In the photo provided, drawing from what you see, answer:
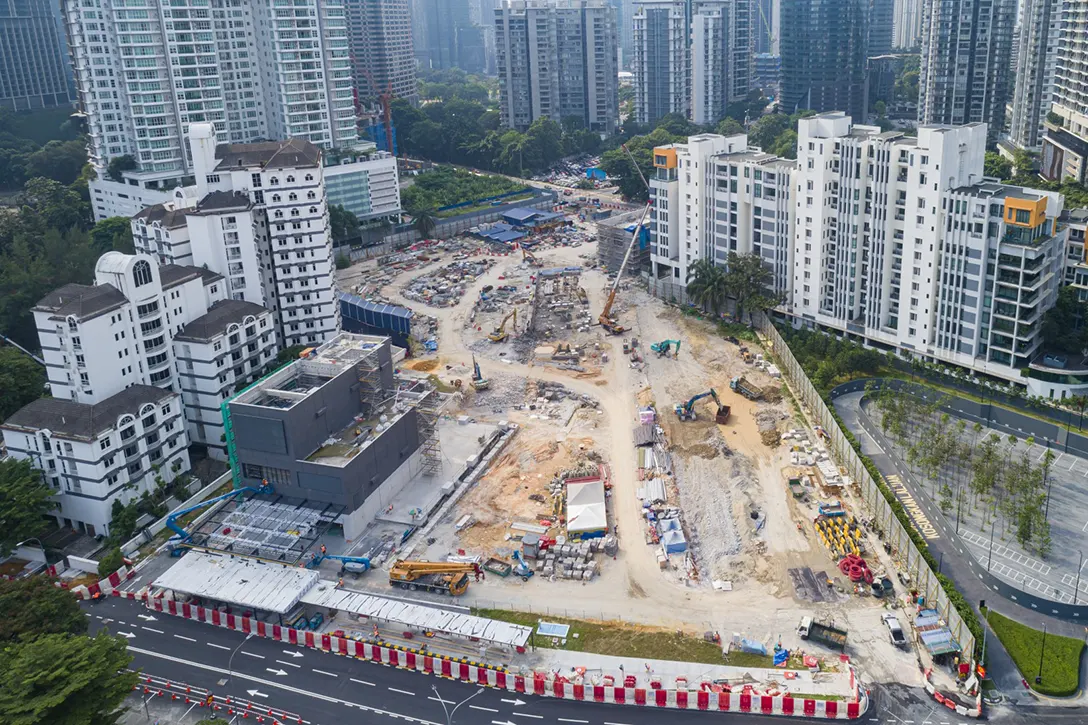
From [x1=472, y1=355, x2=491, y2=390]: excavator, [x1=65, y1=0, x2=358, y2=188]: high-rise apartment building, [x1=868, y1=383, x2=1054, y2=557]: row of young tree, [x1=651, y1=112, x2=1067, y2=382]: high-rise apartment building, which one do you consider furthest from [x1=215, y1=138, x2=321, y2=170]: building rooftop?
[x1=868, y1=383, x2=1054, y2=557]: row of young tree

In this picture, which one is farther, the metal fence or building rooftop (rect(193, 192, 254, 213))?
building rooftop (rect(193, 192, 254, 213))

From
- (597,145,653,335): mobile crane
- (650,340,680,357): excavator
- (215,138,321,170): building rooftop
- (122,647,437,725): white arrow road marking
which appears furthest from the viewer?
(597,145,653,335): mobile crane

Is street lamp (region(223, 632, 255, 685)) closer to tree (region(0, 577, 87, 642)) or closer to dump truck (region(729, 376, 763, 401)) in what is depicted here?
tree (region(0, 577, 87, 642))

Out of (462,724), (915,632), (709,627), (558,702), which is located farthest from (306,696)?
(915,632)

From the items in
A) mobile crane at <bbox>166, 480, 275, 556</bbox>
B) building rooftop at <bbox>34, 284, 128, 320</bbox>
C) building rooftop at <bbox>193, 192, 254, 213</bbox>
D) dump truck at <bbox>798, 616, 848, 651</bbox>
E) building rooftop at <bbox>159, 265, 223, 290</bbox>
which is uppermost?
building rooftop at <bbox>193, 192, 254, 213</bbox>

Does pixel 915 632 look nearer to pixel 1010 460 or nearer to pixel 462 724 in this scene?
pixel 1010 460

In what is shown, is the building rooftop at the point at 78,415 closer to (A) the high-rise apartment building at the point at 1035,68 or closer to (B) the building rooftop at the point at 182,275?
(B) the building rooftop at the point at 182,275

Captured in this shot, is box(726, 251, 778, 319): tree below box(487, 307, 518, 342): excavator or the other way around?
the other way around
